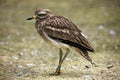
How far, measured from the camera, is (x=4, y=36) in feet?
48.5

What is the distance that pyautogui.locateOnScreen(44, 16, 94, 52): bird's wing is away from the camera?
9.59 metres

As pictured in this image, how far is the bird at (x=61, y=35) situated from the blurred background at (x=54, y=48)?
0.66 m

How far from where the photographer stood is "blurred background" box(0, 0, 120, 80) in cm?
1041

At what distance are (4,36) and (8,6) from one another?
464 centimetres

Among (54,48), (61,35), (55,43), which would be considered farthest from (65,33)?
(54,48)

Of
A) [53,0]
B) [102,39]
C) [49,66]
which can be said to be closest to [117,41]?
[102,39]

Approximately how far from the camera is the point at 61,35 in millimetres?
9781

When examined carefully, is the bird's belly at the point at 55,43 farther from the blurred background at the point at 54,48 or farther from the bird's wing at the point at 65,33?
the blurred background at the point at 54,48

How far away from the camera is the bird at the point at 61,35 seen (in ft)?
31.5

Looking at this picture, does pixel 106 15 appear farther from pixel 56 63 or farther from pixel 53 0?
pixel 56 63

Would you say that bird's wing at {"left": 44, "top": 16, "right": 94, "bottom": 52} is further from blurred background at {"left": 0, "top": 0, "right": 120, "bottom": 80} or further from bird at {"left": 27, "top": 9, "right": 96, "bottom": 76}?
blurred background at {"left": 0, "top": 0, "right": 120, "bottom": 80}

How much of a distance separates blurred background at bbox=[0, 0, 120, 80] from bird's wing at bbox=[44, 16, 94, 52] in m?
0.76

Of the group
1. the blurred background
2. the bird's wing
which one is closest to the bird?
the bird's wing

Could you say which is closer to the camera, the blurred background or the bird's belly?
the bird's belly
